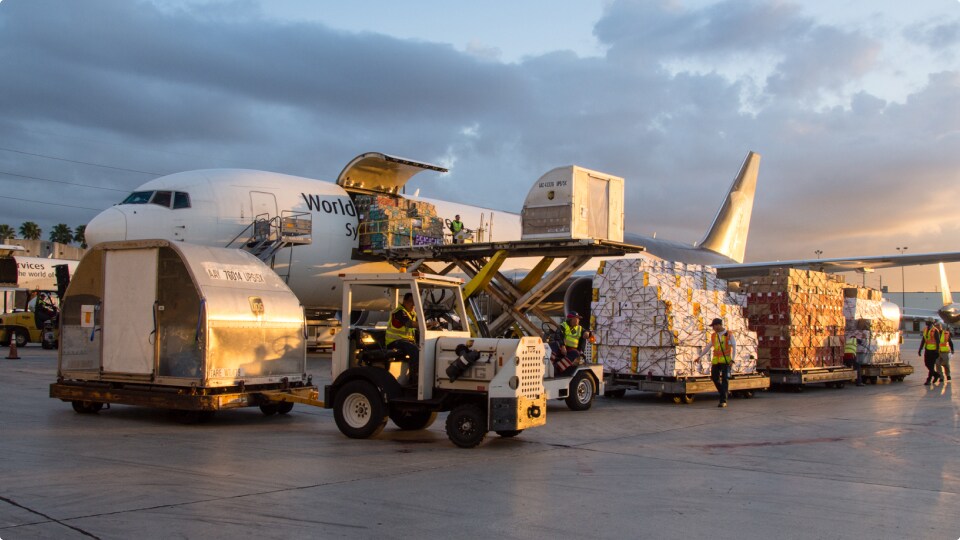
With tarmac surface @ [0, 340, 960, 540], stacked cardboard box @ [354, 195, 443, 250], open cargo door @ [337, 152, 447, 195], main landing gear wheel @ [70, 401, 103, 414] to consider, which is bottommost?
tarmac surface @ [0, 340, 960, 540]

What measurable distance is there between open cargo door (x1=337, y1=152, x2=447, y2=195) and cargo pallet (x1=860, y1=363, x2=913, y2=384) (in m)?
12.2

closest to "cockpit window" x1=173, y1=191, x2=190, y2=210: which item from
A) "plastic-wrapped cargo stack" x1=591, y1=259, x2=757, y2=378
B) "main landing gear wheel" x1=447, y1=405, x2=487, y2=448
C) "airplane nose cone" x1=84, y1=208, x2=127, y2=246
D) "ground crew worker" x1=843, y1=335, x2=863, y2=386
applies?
"airplane nose cone" x1=84, y1=208, x2=127, y2=246

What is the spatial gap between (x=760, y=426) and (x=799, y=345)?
6.73 metres

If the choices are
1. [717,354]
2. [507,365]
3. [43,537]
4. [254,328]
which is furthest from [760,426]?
[43,537]

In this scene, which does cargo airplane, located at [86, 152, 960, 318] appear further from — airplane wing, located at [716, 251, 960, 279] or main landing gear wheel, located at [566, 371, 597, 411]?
main landing gear wheel, located at [566, 371, 597, 411]

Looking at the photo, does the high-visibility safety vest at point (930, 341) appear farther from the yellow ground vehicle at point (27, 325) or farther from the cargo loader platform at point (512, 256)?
the yellow ground vehicle at point (27, 325)

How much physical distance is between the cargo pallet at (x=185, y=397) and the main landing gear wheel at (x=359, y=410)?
71 cm

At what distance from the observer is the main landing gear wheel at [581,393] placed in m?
12.9

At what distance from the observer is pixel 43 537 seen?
16.4ft

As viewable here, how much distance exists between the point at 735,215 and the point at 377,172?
19087 millimetres

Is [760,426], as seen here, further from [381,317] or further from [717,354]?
[381,317]

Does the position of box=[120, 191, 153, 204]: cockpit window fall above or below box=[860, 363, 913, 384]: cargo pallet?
above

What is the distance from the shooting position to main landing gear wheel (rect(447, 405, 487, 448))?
8.80 m

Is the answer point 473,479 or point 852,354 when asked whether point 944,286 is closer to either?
point 852,354
